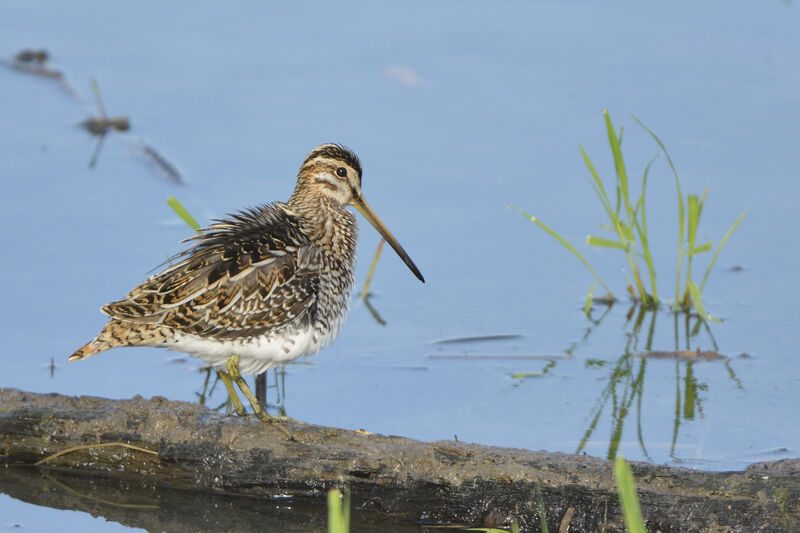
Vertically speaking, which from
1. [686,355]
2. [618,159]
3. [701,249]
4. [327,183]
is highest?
[618,159]

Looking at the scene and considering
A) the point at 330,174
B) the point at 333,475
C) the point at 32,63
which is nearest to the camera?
the point at 333,475

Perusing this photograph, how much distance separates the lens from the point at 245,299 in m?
5.41

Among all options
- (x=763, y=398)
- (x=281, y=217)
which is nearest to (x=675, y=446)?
(x=763, y=398)

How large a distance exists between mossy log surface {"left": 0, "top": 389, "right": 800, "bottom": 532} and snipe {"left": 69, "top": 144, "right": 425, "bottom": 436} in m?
0.27

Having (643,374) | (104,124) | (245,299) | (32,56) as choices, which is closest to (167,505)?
(245,299)

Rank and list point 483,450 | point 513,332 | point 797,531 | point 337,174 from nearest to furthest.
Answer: point 797,531, point 483,450, point 337,174, point 513,332

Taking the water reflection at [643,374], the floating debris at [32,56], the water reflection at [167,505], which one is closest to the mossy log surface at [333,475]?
the water reflection at [167,505]

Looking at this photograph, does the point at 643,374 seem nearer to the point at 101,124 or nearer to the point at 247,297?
the point at 247,297

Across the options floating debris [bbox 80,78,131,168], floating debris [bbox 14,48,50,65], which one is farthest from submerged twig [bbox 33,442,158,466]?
floating debris [bbox 14,48,50,65]

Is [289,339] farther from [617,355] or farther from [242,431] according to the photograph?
A: [617,355]

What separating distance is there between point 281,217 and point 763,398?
8.07ft

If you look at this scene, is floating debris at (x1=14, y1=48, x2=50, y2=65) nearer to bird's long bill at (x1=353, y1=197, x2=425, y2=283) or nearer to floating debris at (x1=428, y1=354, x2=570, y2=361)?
bird's long bill at (x1=353, y1=197, x2=425, y2=283)

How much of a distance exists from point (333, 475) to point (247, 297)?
94cm

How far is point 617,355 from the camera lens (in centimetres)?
662
